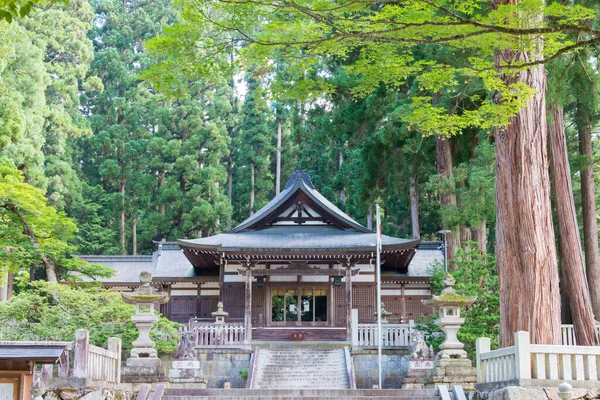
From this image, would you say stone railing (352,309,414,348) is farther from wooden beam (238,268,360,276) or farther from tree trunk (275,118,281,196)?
tree trunk (275,118,281,196)

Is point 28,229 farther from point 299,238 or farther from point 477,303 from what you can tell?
point 477,303

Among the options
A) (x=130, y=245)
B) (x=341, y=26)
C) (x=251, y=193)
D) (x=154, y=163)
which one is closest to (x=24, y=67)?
(x=154, y=163)

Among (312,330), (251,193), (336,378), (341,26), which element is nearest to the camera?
(341,26)

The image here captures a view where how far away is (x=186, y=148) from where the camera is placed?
4178 cm

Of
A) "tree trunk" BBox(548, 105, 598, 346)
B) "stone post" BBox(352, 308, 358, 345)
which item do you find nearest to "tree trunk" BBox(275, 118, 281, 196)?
"stone post" BBox(352, 308, 358, 345)

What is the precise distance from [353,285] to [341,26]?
17421 millimetres

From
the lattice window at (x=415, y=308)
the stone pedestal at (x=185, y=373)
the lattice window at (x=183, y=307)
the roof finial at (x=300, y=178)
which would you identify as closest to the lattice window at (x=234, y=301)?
the lattice window at (x=183, y=307)

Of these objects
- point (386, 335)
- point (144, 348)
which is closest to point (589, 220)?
point (386, 335)

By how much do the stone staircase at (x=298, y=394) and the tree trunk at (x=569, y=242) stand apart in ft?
21.1

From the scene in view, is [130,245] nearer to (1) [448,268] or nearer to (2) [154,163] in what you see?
(2) [154,163]

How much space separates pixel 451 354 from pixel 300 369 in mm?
6021

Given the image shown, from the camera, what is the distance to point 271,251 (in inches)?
874

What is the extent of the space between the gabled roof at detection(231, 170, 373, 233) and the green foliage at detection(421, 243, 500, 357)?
590cm

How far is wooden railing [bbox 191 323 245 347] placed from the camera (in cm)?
2047
